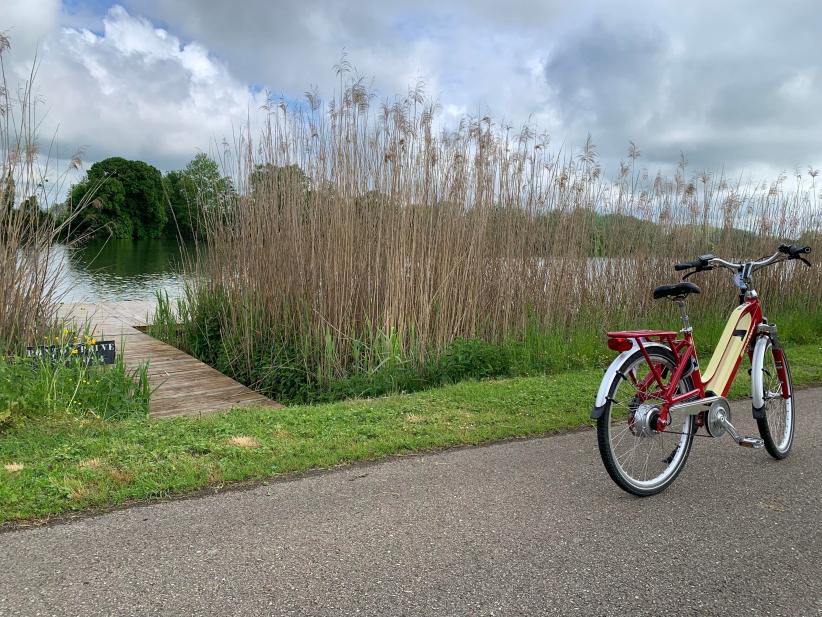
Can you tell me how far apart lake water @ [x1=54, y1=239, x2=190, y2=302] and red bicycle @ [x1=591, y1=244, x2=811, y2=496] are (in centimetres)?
481

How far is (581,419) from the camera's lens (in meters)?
4.52

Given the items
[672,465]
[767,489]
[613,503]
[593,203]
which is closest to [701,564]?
[613,503]

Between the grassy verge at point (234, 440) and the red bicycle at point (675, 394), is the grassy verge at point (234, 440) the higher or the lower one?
the lower one

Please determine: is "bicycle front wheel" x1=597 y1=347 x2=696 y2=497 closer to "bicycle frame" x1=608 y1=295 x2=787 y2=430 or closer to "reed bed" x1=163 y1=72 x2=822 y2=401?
"bicycle frame" x1=608 y1=295 x2=787 y2=430

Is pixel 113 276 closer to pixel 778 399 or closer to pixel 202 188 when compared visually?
pixel 202 188

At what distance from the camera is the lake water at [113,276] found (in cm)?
616

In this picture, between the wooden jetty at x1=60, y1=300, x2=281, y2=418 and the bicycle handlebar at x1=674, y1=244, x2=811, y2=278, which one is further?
the wooden jetty at x1=60, y1=300, x2=281, y2=418

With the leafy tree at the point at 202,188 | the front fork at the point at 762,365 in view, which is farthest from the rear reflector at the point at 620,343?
the leafy tree at the point at 202,188

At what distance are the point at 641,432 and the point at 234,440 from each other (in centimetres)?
224

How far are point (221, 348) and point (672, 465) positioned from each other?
5703 mm

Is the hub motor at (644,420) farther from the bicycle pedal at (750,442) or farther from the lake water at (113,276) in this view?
the lake water at (113,276)

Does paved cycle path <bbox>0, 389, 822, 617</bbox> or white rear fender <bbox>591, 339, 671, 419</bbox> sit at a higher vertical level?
white rear fender <bbox>591, 339, 671, 419</bbox>

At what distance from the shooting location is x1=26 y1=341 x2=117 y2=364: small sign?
4898 mm

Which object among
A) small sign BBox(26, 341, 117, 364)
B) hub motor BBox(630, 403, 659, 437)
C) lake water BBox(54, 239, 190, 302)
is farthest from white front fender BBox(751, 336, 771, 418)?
lake water BBox(54, 239, 190, 302)
